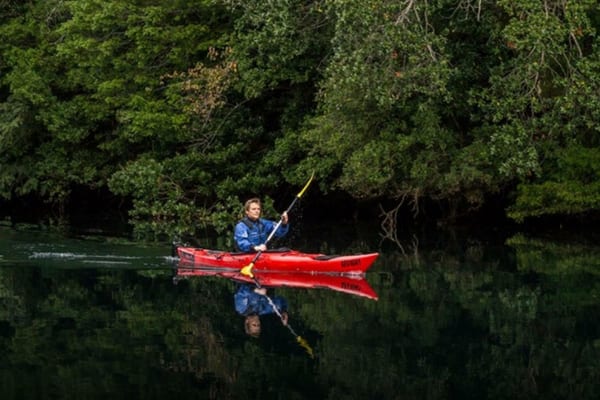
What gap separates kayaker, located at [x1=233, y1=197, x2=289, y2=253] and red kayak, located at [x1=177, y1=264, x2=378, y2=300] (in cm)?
51

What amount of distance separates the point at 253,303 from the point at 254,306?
0.98ft

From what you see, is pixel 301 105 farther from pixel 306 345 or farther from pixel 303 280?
pixel 306 345

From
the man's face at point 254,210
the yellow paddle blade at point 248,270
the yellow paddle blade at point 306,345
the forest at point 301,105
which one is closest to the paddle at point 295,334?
the yellow paddle blade at point 306,345

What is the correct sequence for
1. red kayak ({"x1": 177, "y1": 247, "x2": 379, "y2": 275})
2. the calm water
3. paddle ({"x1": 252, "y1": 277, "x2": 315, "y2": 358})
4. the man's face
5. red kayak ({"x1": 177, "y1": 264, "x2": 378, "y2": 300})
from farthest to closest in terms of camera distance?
1. the man's face
2. red kayak ({"x1": 177, "y1": 247, "x2": 379, "y2": 275})
3. red kayak ({"x1": 177, "y1": 264, "x2": 378, "y2": 300})
4. paddle ({"x1": 252, "y1": 277, "x2": 315, "y2": 358})
5. the calm water

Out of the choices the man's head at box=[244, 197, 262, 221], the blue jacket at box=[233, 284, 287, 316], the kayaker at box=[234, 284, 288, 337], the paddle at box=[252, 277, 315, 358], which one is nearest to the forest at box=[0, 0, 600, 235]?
the man's head at box=[244, 197, 262, 221]

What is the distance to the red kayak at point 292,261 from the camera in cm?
2070

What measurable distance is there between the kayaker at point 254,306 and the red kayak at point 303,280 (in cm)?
66

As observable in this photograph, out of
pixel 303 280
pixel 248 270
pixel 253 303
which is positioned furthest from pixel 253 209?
pixel 253 303

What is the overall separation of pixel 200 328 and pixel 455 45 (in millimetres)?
12943

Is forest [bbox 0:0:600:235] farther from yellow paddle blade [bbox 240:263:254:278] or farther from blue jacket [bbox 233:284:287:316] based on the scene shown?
blue jacket [bbox 233:284:287:316]

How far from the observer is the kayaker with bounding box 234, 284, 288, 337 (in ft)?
52.9

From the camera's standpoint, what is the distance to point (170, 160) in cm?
3128

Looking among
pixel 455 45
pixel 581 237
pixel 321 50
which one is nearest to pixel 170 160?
pixel 321 50

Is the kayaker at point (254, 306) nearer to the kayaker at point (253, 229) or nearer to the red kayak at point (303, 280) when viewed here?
the red kayak at point (303, 280)
